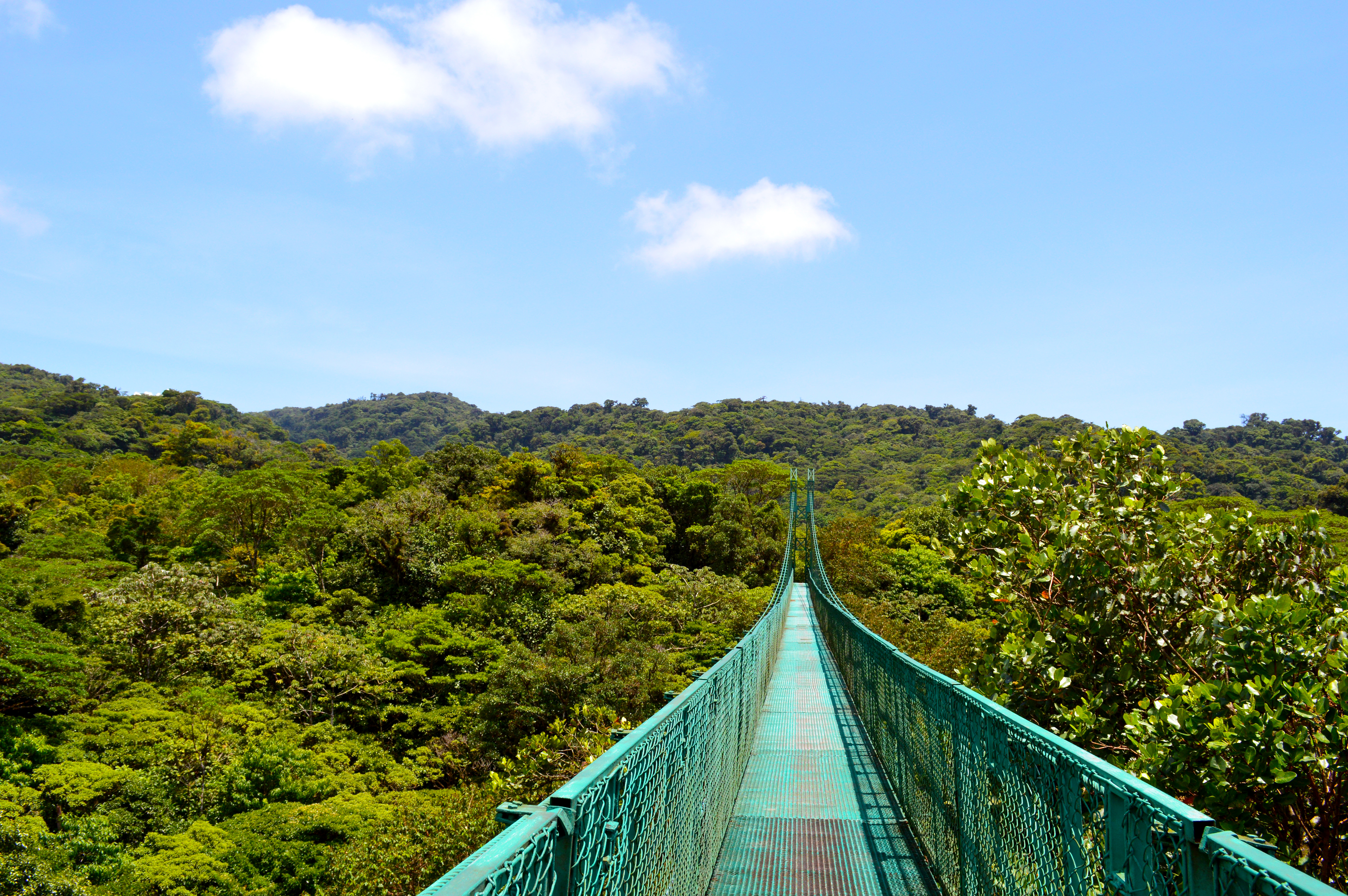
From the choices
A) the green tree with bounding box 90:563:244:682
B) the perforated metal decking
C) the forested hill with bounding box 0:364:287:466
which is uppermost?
the forested hill with bounding box 0:364:287:466

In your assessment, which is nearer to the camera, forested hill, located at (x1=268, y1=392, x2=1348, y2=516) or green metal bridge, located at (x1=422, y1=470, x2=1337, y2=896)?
green metal bridge, located at (x1=422, y1=470, x2=1337, y2=896)

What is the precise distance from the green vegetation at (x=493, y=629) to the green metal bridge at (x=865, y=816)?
642 mm

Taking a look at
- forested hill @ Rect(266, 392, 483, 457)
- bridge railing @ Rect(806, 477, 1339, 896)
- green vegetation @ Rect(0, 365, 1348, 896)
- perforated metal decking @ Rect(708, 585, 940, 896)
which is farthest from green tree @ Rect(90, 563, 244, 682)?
forested hill @ Rect(266, 392, 483, 457)

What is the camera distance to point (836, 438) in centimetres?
7944

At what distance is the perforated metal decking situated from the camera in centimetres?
275

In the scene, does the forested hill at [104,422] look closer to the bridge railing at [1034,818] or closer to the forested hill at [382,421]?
the forested hill at [382,421]

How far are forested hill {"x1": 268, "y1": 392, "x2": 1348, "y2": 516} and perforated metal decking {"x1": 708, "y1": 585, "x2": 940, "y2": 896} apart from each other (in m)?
29.4

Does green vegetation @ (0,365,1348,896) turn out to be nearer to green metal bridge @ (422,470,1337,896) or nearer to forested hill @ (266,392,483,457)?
green metal bridge @ (422,470,1337,896)

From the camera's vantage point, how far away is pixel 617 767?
146cm

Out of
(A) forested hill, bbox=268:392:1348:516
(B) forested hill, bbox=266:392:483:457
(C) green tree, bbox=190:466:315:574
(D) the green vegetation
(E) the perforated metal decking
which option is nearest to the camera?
(E) the perforated metal decking

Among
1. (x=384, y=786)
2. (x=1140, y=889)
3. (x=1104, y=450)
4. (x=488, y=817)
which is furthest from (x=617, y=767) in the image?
(x=384, y=786)

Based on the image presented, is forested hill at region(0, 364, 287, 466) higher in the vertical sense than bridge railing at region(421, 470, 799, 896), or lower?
higher

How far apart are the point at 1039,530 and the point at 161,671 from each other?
18390 millimetres

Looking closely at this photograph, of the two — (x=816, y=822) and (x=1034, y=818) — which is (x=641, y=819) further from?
(x=816, y=822)
